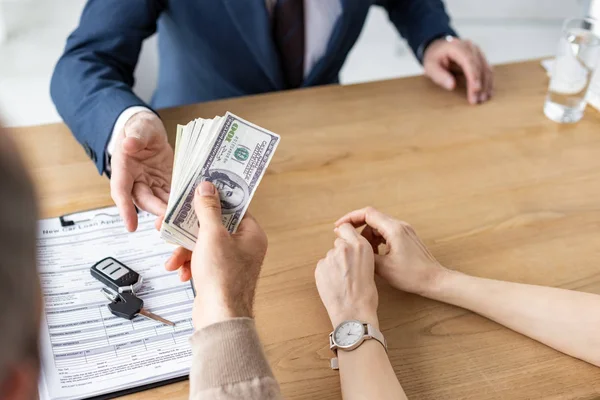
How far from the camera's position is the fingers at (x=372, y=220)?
1.17 metres

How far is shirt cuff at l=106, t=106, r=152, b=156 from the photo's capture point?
1.30 metres

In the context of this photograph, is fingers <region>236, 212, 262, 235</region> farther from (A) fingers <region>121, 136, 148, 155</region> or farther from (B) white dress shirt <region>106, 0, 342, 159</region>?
(B) white dress shirt <region>106, 0, 342, 159</region>

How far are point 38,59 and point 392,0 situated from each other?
63.0 inches

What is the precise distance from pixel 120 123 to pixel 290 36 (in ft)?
1.97

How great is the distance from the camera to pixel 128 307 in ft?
3.45

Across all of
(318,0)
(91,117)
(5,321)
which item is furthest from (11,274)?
(318,0)

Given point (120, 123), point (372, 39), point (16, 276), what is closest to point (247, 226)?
point (120, 123)

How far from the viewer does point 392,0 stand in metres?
1.96

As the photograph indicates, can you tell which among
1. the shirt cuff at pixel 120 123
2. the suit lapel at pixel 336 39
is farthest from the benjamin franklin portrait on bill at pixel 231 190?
the suit lapel at pixel 336 39

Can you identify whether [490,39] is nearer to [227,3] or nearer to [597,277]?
[227,3]

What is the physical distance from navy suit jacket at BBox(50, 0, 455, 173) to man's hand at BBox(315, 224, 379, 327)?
1.71 ft

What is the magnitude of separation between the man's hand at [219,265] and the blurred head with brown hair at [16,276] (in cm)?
37

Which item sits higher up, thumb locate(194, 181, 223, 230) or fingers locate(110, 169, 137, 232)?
thumb locate(194, 181, 223, 230)

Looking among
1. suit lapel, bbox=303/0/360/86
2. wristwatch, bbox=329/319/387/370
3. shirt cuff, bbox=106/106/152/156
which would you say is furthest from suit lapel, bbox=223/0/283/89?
wristwatch, bbox=329/319/387/370
